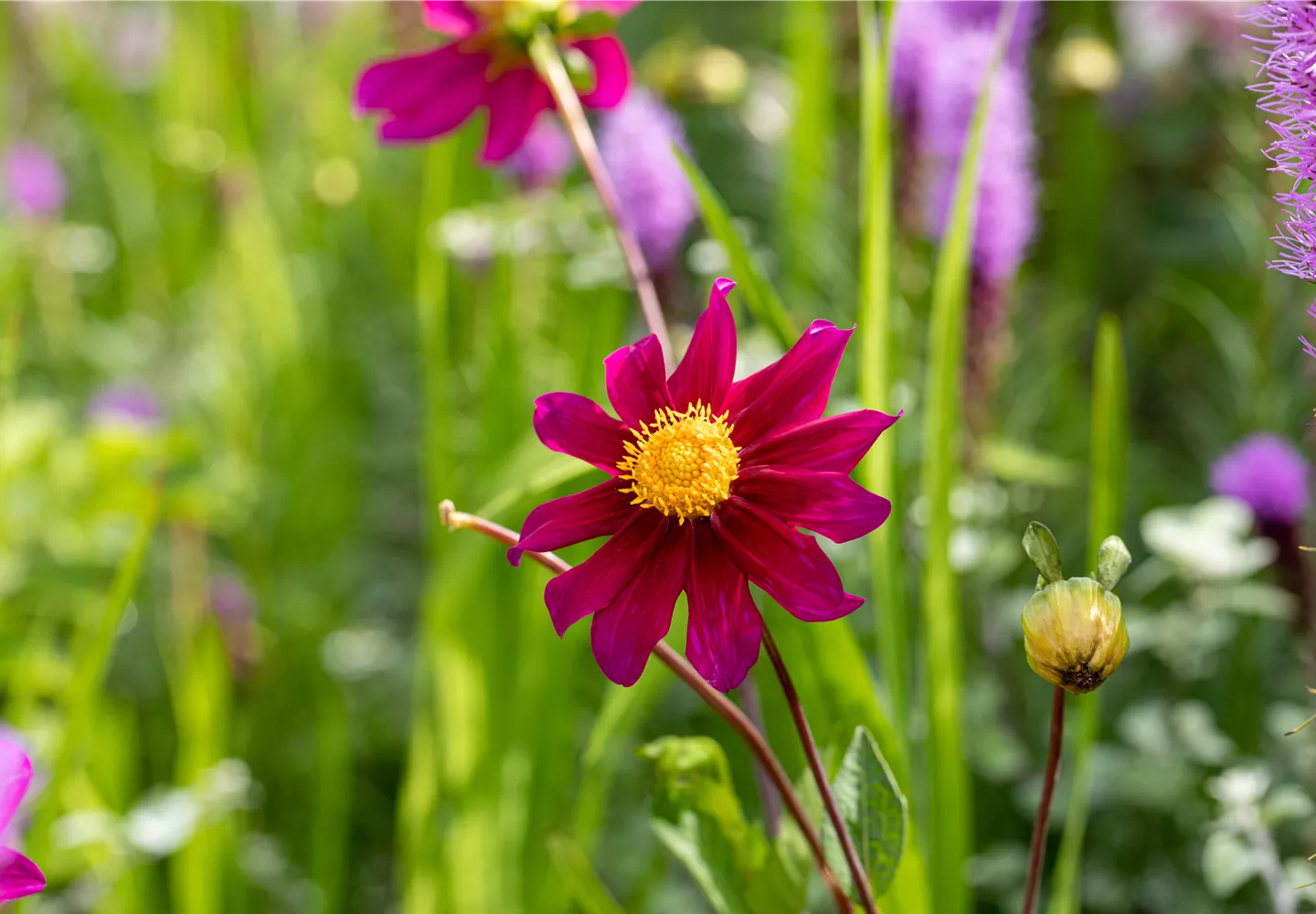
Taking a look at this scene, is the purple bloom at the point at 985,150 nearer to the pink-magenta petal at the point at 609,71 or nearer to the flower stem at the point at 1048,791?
the pink-magenta petal at the point at 609,71

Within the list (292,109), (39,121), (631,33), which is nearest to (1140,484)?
(631,33)

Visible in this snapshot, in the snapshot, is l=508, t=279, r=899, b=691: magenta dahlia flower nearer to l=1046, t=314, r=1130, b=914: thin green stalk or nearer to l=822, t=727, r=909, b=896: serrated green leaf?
l=822, t=727, r=909, b=896: serrated green leaf

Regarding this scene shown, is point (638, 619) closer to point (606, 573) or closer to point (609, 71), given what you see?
point (606, 573)

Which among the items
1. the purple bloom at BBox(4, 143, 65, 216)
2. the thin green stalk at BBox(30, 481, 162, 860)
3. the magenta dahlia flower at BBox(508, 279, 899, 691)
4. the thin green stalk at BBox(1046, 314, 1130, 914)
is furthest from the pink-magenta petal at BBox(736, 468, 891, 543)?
the purple bloom at BBox(4, 143, 65, 216)

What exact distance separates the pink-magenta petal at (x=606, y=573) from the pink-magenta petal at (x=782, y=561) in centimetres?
2

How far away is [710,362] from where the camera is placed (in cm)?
34

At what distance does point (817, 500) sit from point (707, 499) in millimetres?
31

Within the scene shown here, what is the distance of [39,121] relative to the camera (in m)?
2.15

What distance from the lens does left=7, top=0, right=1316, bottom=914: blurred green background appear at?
2.33ft

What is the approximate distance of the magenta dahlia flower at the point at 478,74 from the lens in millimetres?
486

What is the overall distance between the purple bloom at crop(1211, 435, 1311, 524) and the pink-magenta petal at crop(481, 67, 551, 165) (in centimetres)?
51

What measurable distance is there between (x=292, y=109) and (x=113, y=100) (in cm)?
43

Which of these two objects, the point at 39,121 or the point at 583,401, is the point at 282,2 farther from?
the point at 583,401

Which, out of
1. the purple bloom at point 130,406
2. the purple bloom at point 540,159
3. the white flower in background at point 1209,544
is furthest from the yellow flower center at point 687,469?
the purple bloom at point 130,406
